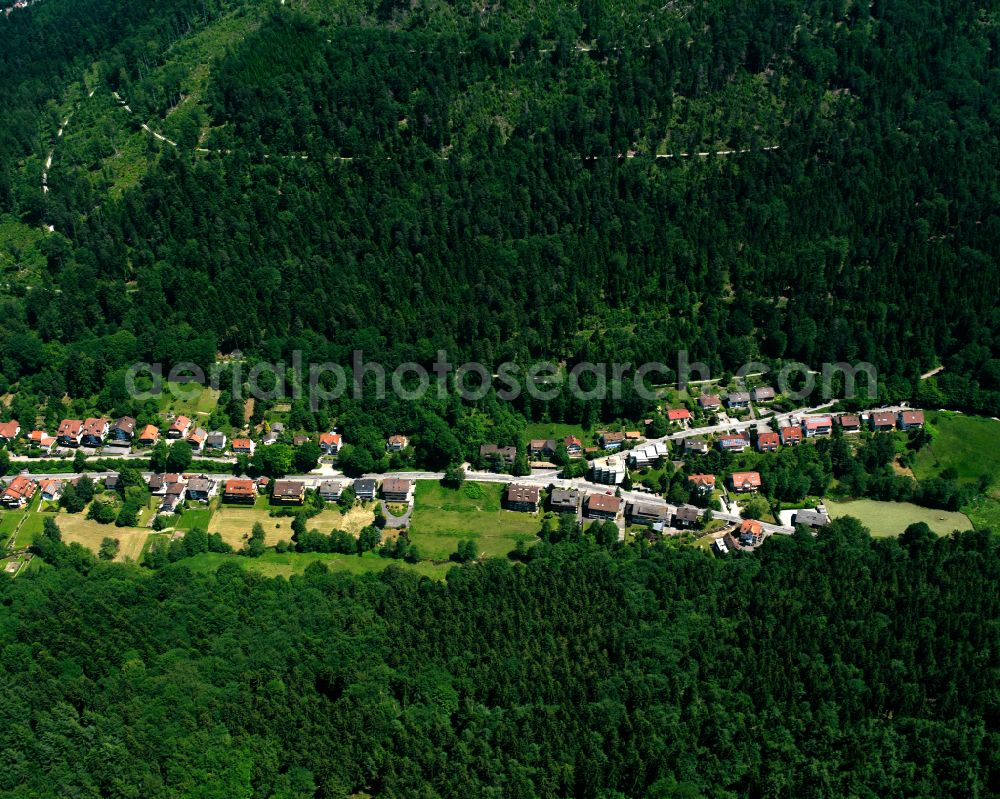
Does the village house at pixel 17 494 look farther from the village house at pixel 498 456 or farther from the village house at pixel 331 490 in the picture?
the village house at pixel 498 456

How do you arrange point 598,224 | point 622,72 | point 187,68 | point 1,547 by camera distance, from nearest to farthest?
point 1,547 < point 598,224 < point 622,72 < point 187,68

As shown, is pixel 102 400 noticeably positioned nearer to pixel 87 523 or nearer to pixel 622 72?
pixel 87 523

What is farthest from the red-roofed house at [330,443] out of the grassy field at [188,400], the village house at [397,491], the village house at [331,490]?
the grassy field at [188,400]

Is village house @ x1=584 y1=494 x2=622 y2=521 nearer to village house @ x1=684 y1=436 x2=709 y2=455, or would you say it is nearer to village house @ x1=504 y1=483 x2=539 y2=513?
village house @ x1=504 y1=483 x2=539 y2=513

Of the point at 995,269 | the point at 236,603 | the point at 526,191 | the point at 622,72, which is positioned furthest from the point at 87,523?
the point at 995,269

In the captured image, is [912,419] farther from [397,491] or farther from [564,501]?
[397,491]

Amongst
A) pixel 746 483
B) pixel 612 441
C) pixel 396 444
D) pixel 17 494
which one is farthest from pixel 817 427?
pixel 17 494
